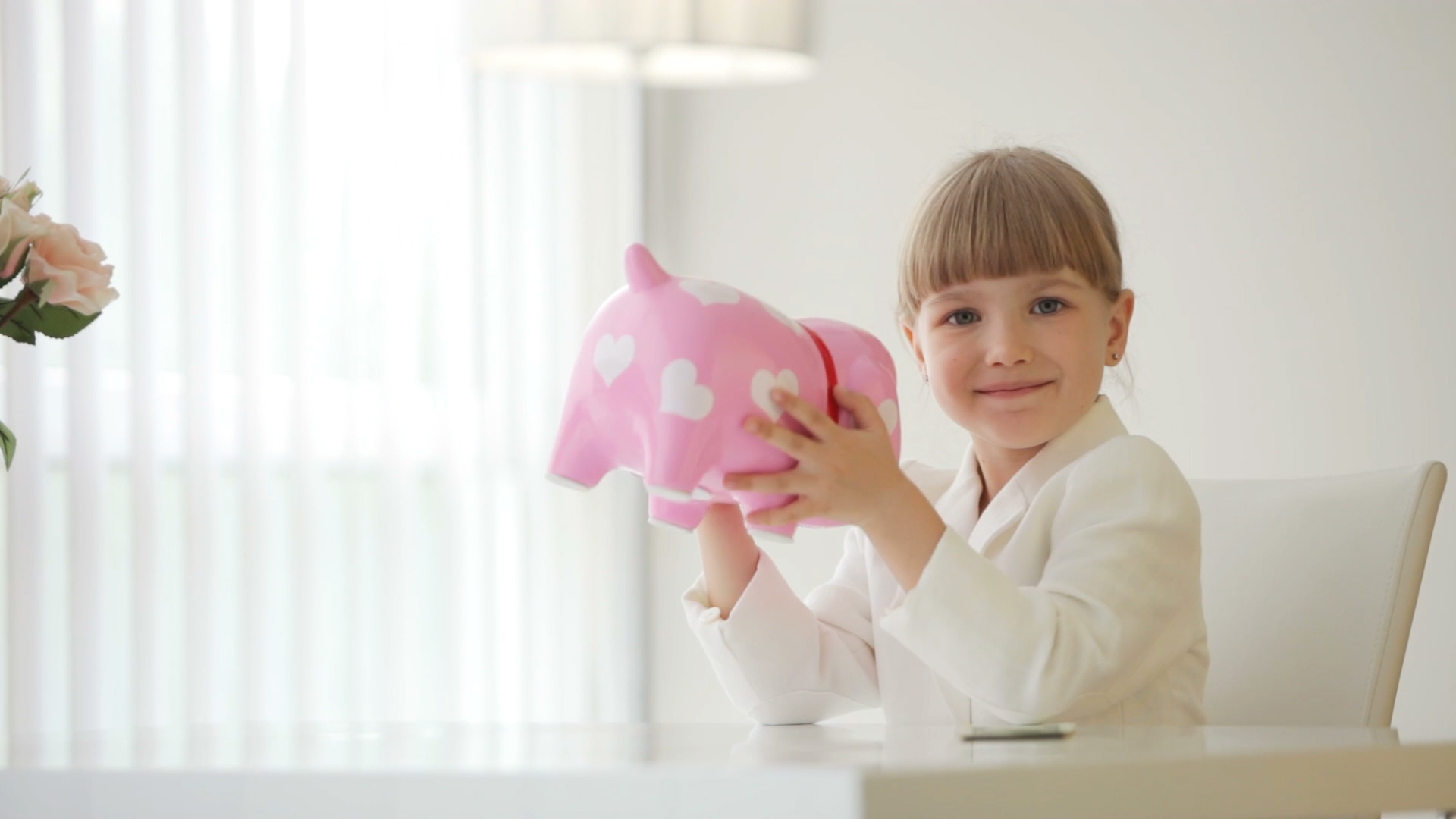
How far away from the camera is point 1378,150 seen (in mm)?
1929

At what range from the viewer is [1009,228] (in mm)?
1086

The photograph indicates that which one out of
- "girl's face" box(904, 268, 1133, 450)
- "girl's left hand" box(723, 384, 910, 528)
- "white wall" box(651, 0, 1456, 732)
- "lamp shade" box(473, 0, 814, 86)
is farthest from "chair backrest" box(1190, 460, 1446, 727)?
"lamp shade" box(473, 0, 814, 86)

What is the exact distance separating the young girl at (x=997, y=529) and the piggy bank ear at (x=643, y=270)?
0.11 meters

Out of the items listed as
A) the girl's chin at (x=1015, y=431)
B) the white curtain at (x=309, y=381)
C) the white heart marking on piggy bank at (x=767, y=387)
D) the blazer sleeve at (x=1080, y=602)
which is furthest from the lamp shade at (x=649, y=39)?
the white heart marking on piggy bank at (x=767, y=387)

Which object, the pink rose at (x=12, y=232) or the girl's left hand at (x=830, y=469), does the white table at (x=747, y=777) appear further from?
the pink rose at (x=12, y=232)

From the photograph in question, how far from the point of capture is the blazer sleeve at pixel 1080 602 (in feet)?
2.83

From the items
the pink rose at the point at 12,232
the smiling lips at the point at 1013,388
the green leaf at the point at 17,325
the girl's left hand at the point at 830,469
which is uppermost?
the pink rose at the point at 12,232

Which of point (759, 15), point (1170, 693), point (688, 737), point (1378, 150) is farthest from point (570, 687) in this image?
point (688, 737)

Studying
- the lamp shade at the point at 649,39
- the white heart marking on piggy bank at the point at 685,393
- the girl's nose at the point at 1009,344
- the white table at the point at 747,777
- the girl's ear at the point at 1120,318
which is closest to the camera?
the white table at the point at 747,777

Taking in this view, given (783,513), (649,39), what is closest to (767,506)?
(783,513)

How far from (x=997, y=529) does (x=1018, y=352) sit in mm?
129

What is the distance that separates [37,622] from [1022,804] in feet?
5.20

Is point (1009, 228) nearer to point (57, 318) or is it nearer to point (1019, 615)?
point (1019, 615)

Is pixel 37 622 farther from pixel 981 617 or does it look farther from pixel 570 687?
pixel 981 617
